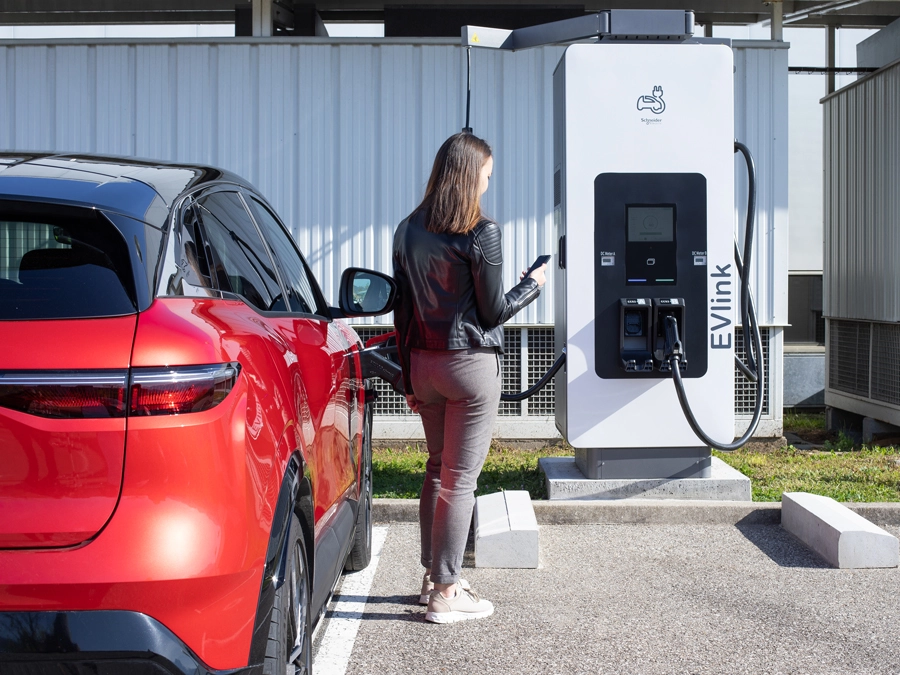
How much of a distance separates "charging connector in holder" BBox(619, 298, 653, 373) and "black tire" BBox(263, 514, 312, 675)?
10.3 ft

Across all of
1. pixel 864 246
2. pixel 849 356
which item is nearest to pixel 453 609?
pixel 864 246

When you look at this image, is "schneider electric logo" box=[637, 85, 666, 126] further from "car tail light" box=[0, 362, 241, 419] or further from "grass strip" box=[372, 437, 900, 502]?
"car tail light" box=[0, 362, 241, 419]

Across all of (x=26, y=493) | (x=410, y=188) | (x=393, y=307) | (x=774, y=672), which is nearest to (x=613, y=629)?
(x=774, y=672)

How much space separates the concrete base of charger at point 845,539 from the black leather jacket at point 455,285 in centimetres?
213

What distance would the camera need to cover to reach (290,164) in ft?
26.4

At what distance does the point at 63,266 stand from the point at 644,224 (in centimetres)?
398

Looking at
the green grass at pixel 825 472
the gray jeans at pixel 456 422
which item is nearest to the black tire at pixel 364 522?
the gray jeans at pixel 456 422

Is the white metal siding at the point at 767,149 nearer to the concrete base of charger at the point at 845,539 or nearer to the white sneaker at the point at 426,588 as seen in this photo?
the concrete base of charger at the point at 845,539

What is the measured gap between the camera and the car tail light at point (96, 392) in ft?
6.03

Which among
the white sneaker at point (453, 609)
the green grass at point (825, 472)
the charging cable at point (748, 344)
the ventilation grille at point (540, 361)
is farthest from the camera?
the ventilation grille at point (540, 361)

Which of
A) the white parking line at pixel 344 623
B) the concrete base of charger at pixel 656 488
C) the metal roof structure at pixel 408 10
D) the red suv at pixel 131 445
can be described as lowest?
the white parking line at pixel 344 623

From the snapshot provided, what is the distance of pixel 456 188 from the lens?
144 inches

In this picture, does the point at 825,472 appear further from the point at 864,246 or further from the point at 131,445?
the point at 131,445

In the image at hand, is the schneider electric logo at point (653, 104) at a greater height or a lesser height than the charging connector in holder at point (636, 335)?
greater
